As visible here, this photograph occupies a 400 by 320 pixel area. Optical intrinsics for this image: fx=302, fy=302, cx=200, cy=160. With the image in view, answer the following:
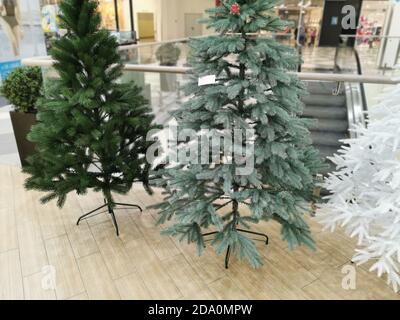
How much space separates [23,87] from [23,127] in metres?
0.48

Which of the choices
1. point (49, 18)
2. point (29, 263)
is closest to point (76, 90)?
point (29, 263)

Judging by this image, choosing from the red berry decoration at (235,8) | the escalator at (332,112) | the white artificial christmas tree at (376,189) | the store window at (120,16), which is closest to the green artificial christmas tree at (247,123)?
the red berry decoration at (235,8)

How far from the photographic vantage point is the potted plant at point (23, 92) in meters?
3.26

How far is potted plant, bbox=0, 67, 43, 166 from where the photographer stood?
128 inches

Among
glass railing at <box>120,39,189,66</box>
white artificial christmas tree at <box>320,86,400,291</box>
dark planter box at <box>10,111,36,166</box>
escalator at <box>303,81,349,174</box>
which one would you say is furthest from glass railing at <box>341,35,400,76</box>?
dark planter box at <box>10,111,36,166</box>

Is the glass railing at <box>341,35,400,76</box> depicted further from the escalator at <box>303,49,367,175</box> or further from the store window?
the store window

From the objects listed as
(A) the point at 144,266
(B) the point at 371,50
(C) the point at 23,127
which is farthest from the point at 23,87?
(B) the point at 371,50

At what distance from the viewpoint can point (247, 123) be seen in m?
1.78

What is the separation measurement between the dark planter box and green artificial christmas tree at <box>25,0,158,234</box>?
1308 millimetres

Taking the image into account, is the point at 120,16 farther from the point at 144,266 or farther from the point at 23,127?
the point at 144,266

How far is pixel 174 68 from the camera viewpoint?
114 inches

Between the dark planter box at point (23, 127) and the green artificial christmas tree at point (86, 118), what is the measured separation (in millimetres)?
1308

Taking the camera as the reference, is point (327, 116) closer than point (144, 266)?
No

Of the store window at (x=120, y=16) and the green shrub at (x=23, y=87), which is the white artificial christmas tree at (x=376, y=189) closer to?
the green shrub at (x=23, y=87)
